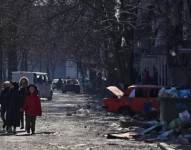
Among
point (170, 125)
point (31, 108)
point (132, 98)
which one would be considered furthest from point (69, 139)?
point (132, 98)

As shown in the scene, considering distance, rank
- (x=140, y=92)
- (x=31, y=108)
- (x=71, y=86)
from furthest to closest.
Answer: (x=71, y=86) < (x=140, y=92) < (x=31, y=108)

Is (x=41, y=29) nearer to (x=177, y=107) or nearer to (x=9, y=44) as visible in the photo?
(x=9, y=44)

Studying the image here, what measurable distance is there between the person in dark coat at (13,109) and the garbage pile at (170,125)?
11.2 ft

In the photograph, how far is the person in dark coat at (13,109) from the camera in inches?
880

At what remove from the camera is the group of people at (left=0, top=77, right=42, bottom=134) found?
22328mm

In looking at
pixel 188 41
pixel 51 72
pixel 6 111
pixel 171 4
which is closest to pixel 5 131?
pixel 6 111

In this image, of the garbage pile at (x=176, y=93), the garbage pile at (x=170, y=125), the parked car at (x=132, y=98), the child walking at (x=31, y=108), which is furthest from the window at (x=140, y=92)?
the child walking at (x=31, y=108)

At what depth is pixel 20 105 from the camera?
22641mm

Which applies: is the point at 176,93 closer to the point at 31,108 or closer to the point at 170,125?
the point at 170,125

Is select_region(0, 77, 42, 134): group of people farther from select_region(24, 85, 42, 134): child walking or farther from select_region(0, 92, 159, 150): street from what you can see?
select_region(0, 92, 159, 150): street

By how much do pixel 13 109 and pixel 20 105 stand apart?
0.80 feet

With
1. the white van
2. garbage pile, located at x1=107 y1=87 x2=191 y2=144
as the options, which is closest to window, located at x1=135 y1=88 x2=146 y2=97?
garbage pile, located at x1=107 y1=87 x2=191 y2=144

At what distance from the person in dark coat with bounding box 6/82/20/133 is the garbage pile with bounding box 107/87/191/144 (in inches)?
134

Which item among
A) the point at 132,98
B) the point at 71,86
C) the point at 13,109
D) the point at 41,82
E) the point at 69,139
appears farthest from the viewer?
the point at 71,86
